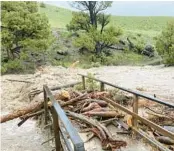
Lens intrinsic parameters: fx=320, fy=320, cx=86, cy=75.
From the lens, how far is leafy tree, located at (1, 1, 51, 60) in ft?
61.6

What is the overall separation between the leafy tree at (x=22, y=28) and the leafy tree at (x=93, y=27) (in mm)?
5219

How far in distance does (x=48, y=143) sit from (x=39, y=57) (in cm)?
1762

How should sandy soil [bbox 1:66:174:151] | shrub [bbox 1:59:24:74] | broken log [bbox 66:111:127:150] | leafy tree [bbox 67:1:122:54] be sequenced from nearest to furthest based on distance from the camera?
→ broken log [bbox 66:111:127:150] < sandy soil [bbox 1:66:174:151] < shrub [bbox 1:59:24:74] < leafy tree [bbox 67:1:122:54]

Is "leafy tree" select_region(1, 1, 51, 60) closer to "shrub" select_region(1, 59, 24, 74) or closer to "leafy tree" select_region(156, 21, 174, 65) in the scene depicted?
"shrub" select_region(1, 59, 24, 74)

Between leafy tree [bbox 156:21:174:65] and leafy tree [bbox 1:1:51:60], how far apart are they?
25.3 feet

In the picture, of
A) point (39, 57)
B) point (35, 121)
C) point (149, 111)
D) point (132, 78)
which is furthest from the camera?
point (39, 57)

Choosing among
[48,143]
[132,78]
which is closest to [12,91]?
[132,78]

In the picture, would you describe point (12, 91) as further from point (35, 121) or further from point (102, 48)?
point (102, 48)

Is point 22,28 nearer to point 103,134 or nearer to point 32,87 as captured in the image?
point 32,87

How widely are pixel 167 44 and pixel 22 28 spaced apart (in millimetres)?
9650

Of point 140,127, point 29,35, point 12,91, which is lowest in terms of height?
point 12,91

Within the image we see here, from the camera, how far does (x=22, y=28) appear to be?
746 inches

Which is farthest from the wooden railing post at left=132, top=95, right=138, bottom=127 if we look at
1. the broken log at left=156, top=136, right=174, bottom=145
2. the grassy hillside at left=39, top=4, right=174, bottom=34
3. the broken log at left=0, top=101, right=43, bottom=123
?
the grassy hillside at left=39, top=4, right=174, bottom=34

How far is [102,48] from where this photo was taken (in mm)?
25891
